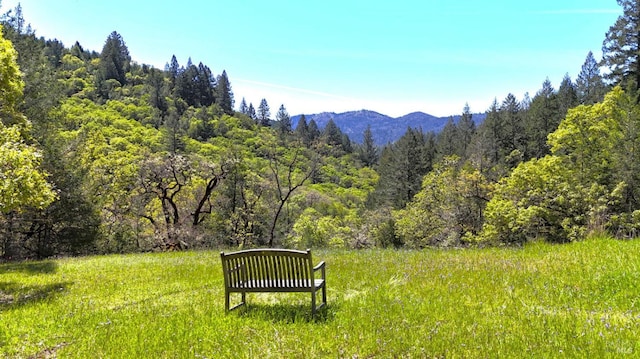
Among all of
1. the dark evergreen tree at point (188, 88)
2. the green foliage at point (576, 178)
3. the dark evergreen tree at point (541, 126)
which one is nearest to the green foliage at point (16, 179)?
the green foliage at point (576, 178)

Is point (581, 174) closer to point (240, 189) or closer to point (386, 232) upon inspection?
point (386, 232)

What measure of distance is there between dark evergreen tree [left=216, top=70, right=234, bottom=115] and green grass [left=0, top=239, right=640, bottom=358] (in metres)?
135

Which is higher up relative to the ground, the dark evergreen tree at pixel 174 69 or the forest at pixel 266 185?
the dark evergreen tree at pixel 174 69

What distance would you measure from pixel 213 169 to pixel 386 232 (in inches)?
1274

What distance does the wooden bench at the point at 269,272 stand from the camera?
696 centimetres

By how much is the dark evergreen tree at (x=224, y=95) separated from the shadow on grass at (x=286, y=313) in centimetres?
13649

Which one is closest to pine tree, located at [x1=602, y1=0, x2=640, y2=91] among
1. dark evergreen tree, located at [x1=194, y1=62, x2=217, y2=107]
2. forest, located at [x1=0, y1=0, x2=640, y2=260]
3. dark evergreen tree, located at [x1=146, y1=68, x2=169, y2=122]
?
forest, located at [x1=0, y1=0, x2=640, y2=260]

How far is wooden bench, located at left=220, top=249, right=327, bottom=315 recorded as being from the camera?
696cm

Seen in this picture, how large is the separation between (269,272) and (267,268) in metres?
0.39

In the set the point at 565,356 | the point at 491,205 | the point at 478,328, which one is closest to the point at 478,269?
the point at 478,328

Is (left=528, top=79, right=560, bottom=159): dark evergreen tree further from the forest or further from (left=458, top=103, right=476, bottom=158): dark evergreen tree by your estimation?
(left=458, top=103, right=476, bottom=158): dark evergreen tree

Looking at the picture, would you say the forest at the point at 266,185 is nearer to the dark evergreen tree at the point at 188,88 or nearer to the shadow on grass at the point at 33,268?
the shadow on grass at the point at 33,268

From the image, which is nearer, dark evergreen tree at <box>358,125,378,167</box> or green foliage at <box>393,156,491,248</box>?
green foliage at <box>393,156,491,248</box>

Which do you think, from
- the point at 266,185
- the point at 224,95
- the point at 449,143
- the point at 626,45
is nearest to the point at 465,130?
the point at 449,143
